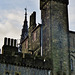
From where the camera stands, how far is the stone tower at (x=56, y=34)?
36.8 meters

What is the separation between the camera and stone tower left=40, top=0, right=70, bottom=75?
121 ft

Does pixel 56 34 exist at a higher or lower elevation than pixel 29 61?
higher

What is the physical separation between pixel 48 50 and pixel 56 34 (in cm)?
260

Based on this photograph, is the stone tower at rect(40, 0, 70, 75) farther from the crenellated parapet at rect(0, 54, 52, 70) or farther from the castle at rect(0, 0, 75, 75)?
the crenellated parapet at rect(0, 54, 52, 70)

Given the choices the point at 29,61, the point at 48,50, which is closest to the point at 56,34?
the point at 48,50

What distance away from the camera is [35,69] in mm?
35344

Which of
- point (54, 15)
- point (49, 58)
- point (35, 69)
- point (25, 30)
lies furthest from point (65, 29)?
point (25, 30)

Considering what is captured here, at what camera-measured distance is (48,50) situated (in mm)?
37469

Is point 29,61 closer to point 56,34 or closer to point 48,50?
point 48,50

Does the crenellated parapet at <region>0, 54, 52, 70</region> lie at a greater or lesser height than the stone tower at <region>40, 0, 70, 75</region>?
lesser

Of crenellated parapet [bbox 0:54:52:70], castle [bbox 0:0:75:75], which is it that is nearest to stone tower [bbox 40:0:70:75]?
castle [bbox 0:0:75:75]

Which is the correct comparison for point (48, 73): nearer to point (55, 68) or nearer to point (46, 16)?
point (55, 68)

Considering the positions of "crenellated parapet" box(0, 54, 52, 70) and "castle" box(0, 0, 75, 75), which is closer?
"crenellated parapet" box(0, 54, 52, 70)

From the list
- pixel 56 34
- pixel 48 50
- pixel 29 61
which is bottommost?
pixel 29 61
